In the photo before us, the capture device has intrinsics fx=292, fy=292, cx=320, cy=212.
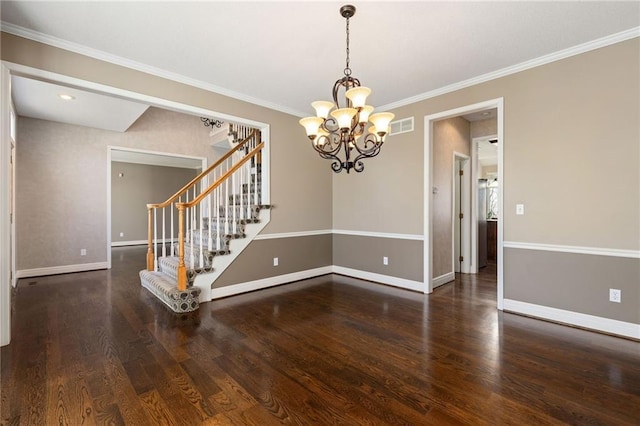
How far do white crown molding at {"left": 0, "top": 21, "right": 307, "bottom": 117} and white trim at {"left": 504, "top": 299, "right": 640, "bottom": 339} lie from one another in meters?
4.13

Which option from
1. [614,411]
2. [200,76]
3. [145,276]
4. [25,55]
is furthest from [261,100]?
[614,411]

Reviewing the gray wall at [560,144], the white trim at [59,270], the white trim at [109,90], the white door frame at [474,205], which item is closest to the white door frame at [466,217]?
the white door frame at [474,205]

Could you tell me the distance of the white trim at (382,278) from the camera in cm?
420

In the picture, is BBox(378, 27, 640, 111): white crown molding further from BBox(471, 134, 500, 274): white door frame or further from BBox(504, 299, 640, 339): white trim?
BBox(504, 299, 640, 339): white trim

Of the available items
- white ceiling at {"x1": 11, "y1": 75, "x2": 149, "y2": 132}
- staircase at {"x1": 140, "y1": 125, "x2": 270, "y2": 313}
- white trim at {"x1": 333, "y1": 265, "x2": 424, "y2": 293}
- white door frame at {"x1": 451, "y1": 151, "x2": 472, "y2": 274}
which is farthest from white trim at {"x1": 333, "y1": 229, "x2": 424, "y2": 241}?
white ceiling at {"x1": 11, "y1": 75, "x2": 149, "y2": 132}

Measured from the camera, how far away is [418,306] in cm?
Answer: 356

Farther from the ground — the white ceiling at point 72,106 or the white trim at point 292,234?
the white ceiling at point 72,106

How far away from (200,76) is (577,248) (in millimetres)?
4505

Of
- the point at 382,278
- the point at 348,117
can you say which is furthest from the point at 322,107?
the point at 382,278

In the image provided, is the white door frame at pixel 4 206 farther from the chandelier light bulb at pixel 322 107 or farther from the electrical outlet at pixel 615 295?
the electrical outlet at pixel 615 295

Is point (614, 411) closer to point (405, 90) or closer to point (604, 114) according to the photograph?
point (604, 114)

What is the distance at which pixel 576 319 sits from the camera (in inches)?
116

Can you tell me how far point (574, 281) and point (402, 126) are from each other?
2.77 m

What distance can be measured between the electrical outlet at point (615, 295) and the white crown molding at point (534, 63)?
2329 mm
